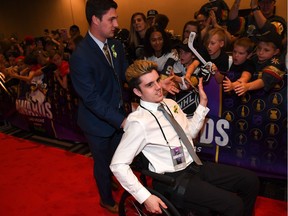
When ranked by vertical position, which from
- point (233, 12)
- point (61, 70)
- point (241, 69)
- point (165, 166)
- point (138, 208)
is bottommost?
point (138, 208)

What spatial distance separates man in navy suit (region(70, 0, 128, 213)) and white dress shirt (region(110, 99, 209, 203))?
0.22 meters

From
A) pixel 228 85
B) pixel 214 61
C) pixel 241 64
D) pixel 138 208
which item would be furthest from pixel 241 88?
pixel 138 208

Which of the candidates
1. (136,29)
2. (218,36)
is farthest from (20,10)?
(218,36)

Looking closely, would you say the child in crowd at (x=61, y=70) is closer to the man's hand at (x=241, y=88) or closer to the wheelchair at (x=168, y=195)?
the wheelchair at (x=168, y=195)

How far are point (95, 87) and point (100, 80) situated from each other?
0.21ft

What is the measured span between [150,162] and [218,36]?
1.47m

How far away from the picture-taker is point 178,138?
71.1 inches

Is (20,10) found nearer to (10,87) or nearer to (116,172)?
(10,87)

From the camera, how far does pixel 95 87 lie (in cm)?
201

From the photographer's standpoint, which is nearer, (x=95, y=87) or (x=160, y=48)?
(x=95, y=87)

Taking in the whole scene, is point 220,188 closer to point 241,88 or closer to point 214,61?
point 241,88

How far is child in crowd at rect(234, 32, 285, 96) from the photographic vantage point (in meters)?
2.16

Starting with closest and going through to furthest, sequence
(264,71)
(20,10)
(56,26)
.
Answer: (264,71) < (56,26) < (20,10)

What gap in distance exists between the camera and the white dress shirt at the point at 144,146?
64.0 inches
